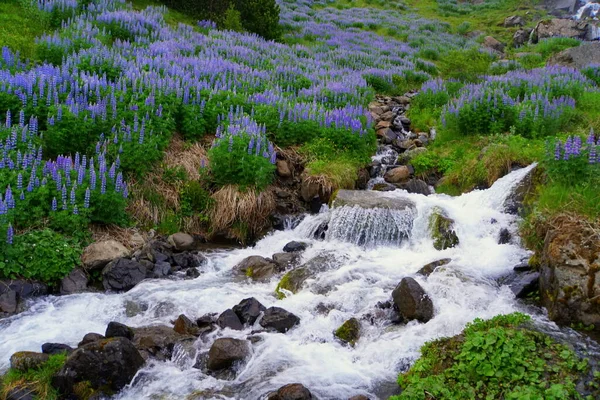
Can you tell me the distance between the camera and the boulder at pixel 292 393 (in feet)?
17.7

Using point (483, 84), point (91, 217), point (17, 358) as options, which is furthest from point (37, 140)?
point (483, 84)

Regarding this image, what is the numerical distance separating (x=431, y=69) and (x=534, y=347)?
18.9m

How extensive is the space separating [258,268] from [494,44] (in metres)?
25.4

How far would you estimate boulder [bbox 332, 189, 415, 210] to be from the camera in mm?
10102

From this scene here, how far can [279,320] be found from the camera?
6949mm

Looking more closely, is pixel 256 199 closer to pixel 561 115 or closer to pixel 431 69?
pixel 561 115

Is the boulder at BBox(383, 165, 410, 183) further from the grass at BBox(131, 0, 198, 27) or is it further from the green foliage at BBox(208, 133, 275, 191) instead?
the grass at BBox(131, 0, 198, 27)

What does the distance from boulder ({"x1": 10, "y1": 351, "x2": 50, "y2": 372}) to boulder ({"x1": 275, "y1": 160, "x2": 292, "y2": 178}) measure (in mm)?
6510

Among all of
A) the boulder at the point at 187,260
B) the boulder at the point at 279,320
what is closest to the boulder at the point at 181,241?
the boulder at the point at 187,260

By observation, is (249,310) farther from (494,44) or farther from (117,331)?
(494,44)

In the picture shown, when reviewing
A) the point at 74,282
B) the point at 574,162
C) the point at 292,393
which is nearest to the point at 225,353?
the point at 292,393

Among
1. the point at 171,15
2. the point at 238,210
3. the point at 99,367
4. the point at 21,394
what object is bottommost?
the point at 21,394

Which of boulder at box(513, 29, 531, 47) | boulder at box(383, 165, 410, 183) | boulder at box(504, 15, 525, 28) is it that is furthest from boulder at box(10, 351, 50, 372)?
boulder at box(504, 15, 525, 28)

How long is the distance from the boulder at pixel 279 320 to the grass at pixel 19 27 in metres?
9.60
